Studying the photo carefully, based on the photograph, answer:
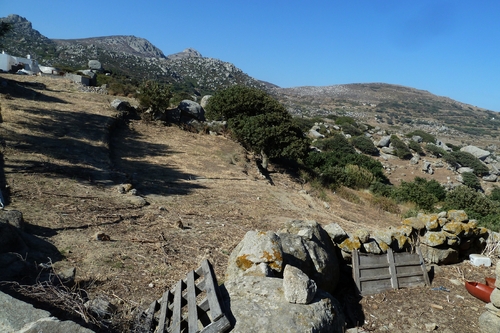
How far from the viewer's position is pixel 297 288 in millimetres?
3693

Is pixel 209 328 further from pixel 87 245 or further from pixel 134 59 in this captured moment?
pixel 134 59

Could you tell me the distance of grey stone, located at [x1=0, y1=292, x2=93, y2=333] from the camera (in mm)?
2684

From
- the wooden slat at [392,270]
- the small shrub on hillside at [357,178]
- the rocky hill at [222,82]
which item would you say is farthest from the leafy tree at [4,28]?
the rocky hill at [222,82]

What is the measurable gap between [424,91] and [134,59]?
5635 inches

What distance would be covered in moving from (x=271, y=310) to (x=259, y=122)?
15978 millimetres

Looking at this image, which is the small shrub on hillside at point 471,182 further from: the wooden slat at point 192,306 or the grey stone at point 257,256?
the wooden slat at point 192,306

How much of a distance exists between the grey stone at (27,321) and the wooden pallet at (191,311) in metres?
0.93

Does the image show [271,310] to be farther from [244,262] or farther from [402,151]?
[402,151]

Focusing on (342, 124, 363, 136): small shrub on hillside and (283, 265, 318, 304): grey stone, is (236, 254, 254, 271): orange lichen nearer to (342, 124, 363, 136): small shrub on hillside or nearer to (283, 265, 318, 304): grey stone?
(283, 265, 318, 304): grey stone

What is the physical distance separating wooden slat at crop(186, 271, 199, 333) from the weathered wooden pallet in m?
3.23

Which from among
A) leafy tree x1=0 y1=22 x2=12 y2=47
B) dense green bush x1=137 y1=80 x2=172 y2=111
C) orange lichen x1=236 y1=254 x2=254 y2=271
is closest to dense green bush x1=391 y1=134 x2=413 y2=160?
dense green bush x1=137 y1=80 x2=172 y2=111

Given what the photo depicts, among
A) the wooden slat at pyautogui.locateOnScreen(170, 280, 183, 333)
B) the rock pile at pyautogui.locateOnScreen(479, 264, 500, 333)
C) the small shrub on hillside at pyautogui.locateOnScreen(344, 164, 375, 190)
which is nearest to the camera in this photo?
the wooden slat at pyautogui.locateOnScreen(170, 280, 183, 333)

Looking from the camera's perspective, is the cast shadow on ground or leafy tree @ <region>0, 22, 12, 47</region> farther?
leafy tree @ <region>0, 22, 12, 47</region>

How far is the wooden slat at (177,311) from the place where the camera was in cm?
344
